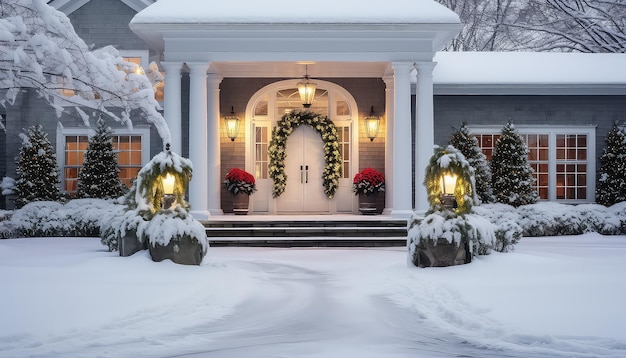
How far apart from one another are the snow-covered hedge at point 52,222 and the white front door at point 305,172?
445cm

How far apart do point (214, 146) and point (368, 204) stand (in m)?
3.86

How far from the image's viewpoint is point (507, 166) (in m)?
18.3

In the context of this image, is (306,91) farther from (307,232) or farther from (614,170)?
(614,170)

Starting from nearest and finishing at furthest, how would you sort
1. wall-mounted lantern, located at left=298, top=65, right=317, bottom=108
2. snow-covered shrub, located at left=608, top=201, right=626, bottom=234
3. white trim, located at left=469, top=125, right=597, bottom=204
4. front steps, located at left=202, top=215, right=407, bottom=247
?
front steps, located at left=202, top=215, right=407, bottom=247 → snow-covered shrub, located at left=608, top=201, right=626, bottom=234 → wall-mounted lantern, located at left=298, top=65, right=317, bottom=108 → white trim, located at left=469, top=125, right=597, bottom=204

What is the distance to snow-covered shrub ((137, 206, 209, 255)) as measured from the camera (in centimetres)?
1025

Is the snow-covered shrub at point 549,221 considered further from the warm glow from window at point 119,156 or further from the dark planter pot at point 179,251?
the warm glow from window at point 119,156

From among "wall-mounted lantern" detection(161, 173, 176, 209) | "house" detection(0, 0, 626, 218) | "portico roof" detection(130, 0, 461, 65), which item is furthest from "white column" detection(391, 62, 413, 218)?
"wall-mounted lantern" detection(161, 173, 176, 209)

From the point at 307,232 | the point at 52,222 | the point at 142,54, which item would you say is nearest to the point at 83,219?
the point at 52,222

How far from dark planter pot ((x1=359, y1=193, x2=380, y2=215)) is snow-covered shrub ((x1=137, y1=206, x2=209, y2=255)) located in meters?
8.01

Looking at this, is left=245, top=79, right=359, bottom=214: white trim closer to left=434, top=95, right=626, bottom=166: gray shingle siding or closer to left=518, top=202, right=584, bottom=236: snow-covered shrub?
left=434, top=95, right=626, bottom=166: gray shingle siding

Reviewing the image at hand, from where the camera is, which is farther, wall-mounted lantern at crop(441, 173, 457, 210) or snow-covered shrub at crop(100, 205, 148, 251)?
snow-covered shrub at crop(100, 205, 148, 251)

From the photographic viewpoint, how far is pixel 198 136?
1552cm

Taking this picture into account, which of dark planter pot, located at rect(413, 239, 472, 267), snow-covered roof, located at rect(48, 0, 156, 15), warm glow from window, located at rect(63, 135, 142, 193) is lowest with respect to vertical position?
dark planter pot, located at rect(413, 239, 472, 267)

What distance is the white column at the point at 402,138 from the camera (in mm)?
15656
